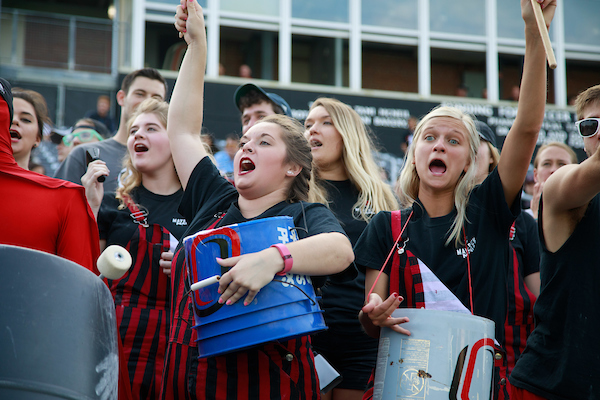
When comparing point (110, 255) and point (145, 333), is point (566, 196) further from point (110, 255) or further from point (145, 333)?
point (145, 333)

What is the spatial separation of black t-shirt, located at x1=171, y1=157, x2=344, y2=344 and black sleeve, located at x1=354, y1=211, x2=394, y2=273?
0.89 ft

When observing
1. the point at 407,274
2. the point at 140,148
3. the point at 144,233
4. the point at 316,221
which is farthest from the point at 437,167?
the point at 140,148

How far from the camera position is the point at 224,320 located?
2.23m

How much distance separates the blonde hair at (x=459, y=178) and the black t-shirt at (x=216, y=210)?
554 millimetres

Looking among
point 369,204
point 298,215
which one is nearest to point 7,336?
point 298,215

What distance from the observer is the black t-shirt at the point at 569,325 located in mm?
2439

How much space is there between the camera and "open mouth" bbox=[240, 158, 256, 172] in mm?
2877

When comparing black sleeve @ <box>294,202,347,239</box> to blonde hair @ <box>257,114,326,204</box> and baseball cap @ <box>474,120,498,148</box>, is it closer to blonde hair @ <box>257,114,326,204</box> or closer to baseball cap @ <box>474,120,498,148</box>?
blonde hair @ <box>257,114,326,204</box>

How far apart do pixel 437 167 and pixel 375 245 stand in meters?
0.49

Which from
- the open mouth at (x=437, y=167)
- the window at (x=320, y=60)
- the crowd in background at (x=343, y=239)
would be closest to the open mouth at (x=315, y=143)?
the crowd in background at (x=343, y=239)

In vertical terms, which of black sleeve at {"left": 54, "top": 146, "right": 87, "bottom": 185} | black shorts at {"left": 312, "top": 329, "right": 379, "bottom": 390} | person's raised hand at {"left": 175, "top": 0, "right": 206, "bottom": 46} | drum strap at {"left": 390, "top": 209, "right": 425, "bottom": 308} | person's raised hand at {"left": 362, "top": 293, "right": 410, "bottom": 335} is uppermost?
person's raised hand at {"left": 175, "top": 0, "right": 206, "bottom": 46}

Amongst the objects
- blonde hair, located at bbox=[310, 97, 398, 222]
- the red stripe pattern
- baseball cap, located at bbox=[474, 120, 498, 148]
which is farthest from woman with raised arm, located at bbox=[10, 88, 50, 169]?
baseball cap, located at bbox=[474, 120, 498, 148]

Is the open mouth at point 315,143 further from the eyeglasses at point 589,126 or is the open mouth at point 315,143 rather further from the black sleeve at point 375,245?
the eyeglasses at point 589,126

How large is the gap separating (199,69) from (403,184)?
112cm
